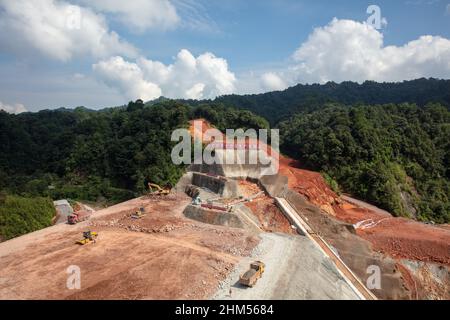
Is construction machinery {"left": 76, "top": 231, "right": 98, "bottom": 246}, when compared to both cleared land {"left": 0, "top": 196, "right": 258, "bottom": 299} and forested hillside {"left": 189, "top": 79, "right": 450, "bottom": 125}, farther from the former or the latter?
forested hillside {"left": 189, "top": 79, "right": 450, "bottom": 125}

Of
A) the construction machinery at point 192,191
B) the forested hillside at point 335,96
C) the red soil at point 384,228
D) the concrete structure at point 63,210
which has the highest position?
the forested hillside at point 335,96

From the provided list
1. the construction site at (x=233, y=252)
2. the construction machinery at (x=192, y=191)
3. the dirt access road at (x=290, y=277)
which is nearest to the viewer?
the dirt access road at (x=290, y=277)

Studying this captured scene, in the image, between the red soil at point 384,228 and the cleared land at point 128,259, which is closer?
the cleared land at point 128,259

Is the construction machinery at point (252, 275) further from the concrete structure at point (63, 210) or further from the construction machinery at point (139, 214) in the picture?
the concrete structure at point (63, 210)

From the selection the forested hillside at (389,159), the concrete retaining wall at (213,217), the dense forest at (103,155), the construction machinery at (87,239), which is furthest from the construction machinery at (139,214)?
the forested hillside at (389,159)

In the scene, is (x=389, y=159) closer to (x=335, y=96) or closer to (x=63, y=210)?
(x=63, y=210)

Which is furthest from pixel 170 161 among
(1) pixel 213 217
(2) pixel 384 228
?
(2) pixel 384 228
